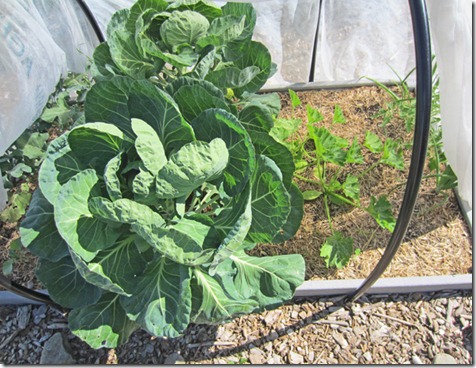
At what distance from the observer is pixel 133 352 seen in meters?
1.68

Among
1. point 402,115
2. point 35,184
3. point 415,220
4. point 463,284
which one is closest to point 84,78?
point 35,184

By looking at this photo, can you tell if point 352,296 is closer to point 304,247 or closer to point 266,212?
point 304,247

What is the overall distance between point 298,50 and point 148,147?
1.49 meters

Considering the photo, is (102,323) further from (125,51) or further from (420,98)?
(420,98)

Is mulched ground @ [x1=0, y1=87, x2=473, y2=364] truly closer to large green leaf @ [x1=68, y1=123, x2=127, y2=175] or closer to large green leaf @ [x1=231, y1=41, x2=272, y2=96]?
large green leaf @ [x1=231, y1=41, x2=272, y2=96]

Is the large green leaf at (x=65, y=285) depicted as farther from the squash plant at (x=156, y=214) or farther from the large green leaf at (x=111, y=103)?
the large green leaf at (x=111, y=103)

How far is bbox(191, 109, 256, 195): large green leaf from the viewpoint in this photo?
1.18 meters

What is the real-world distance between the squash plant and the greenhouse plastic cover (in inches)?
29.0

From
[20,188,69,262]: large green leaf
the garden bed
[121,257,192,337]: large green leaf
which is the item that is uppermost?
[20,188,69,262]: large green leaf

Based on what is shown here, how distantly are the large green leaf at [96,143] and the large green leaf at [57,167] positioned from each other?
0.02 meters

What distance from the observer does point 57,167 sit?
126 cm

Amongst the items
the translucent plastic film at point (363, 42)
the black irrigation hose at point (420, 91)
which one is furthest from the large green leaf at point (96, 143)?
the translucent plastic film at point (363, 42)

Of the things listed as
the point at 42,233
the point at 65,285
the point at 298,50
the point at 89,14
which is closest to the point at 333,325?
the point at 65,285

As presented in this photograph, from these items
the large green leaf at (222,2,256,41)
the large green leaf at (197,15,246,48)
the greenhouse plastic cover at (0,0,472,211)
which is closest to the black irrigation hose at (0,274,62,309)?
the greenhouse plastic cover at (0,0,472,211)
